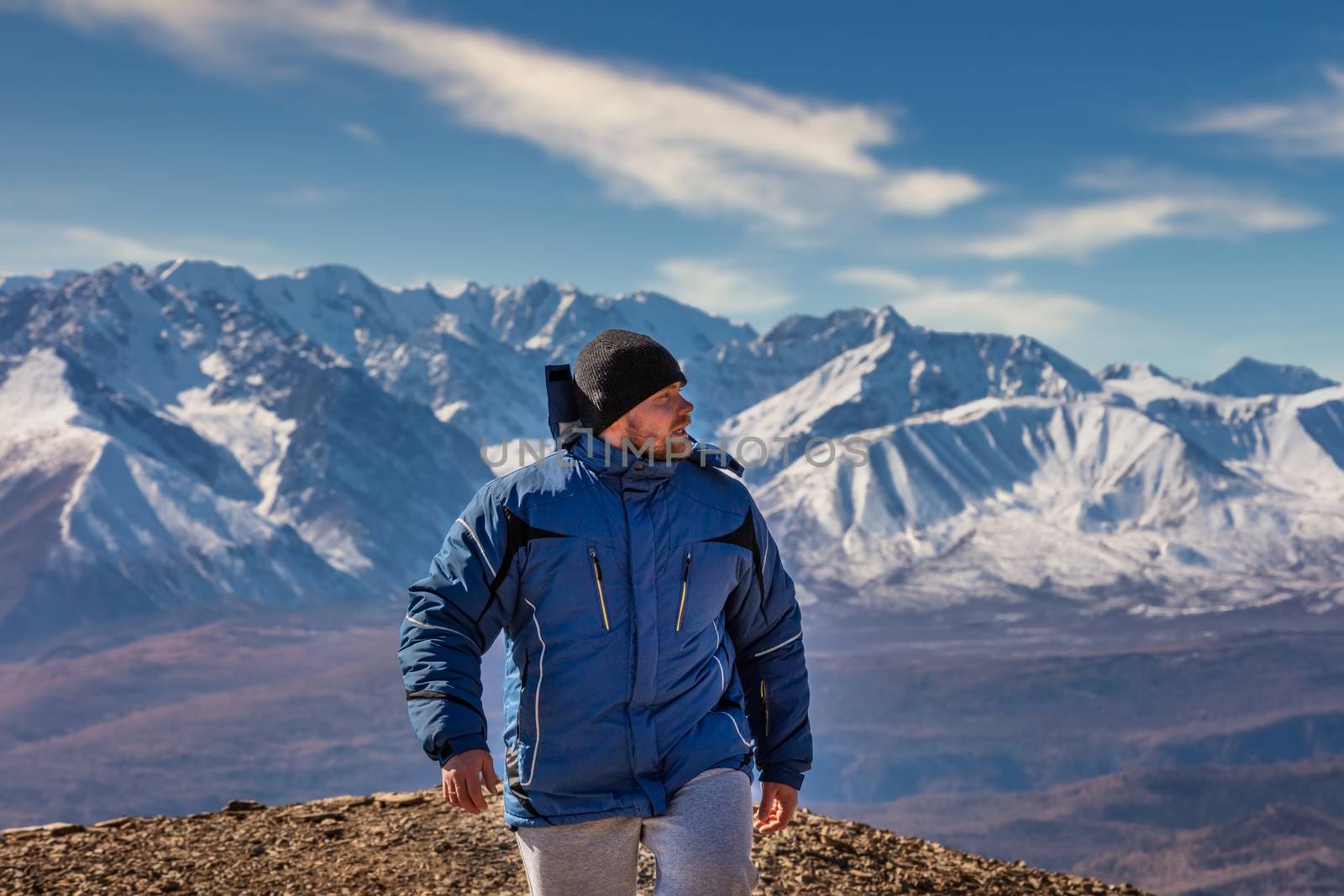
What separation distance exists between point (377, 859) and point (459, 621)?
6.74 m

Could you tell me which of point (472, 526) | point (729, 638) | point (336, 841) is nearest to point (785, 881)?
point (336, 841)

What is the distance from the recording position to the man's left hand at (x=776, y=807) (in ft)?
19.8

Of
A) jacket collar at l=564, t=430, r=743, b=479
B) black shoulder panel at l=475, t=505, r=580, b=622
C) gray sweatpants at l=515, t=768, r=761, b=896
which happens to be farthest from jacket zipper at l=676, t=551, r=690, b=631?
gray sweatpants at l=515, t=768, r=761, b=896

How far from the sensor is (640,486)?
18.7ft

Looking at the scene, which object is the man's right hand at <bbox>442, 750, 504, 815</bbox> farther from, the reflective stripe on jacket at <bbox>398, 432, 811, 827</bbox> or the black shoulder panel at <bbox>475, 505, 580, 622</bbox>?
the black shoulder panel at <bbox>475, 505, 580, 622</bbox>

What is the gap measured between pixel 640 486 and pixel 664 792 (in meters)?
1.26

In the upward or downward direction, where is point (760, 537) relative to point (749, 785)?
upward

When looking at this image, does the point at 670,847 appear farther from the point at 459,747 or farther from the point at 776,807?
the point at 459,747

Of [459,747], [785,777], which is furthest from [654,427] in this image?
[785,777]

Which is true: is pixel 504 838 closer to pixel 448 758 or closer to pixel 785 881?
pixel 785 881

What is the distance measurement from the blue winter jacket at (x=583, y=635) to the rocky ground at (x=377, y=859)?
5.50 meters

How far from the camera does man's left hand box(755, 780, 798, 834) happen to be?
6.04 metres

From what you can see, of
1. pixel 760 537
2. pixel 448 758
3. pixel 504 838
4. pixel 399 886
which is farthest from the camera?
pixel 504 838

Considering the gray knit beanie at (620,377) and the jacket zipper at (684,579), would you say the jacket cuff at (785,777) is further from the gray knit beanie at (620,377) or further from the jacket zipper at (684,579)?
the gray knit beanie at (620,377)
